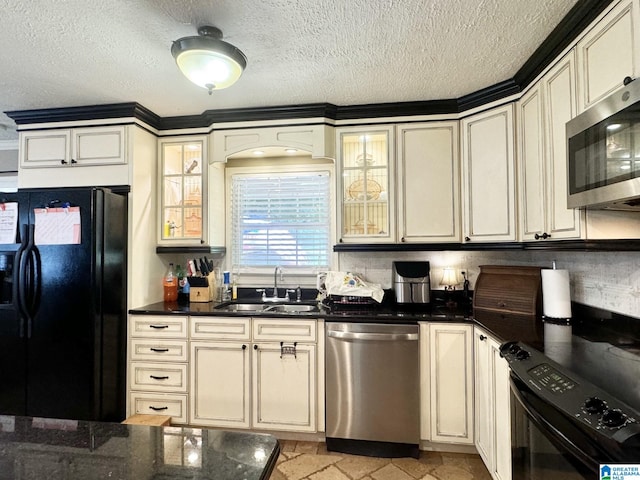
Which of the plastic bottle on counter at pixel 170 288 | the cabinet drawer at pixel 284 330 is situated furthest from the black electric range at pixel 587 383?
the plastic bottle on counter at pixel 170 288

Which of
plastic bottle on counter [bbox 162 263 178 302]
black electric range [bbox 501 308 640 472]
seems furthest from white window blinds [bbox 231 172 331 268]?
black electric range [bbox 501 308 640 472]

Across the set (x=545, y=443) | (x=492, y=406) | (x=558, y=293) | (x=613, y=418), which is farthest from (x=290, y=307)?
(x=613, y=418)

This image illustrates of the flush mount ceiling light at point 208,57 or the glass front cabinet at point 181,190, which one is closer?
the flush mount ceiling light at point 208,57

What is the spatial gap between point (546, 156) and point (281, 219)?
6.78 ft

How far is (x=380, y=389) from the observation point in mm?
2256

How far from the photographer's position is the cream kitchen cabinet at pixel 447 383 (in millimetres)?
2230

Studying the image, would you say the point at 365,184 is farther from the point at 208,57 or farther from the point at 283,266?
the point at 208,57

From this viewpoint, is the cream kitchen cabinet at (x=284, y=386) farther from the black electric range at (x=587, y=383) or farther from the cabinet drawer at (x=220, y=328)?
the black electric range at (x=587, y=383)

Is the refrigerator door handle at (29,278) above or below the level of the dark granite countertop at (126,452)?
above

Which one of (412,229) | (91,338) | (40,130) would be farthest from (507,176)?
(40,130)

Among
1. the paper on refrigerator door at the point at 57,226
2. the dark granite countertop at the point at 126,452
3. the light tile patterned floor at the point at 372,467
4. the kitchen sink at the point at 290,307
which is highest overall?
the paper on refrigerator door at the point at 57,226

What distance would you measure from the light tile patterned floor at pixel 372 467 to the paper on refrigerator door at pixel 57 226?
2.03 meters

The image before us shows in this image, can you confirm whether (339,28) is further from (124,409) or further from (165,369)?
(124,409)

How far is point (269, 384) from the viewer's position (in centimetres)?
241
